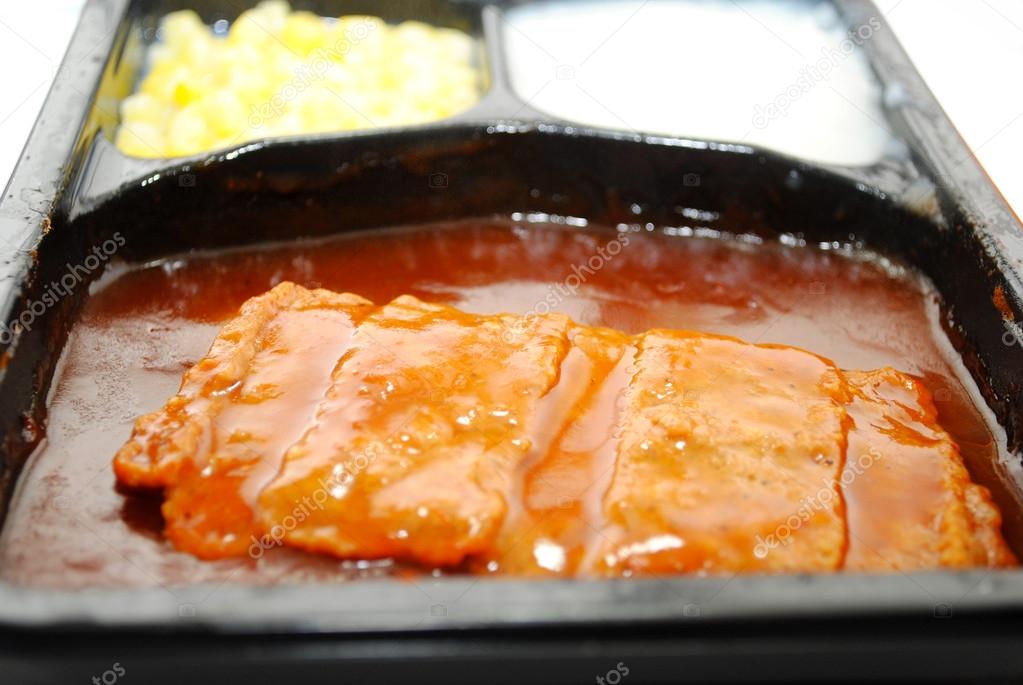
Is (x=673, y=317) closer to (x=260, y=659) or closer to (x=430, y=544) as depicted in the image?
(x=430, y=544)

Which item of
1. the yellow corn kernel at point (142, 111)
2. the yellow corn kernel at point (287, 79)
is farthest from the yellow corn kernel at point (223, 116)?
the yellow corn kernel at point (142, 111)

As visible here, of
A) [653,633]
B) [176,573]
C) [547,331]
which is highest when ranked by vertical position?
[547,331]

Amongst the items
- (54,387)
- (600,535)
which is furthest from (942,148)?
(54,387)

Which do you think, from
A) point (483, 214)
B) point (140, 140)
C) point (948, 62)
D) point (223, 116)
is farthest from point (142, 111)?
point (948, 62)

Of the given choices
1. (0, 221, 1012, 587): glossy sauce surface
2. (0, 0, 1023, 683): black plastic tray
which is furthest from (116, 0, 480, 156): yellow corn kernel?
(0, 221, 1012, 587): glossy sauce surface

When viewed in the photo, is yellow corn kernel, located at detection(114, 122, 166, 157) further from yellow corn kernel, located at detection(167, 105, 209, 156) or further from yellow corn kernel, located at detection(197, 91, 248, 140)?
yellow corn kernel, located at detection(197, 91, 248, 140)

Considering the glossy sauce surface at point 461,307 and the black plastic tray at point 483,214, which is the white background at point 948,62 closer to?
the black plastic tray at point 483,214

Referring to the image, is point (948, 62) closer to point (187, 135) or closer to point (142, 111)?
point (187, 135)
